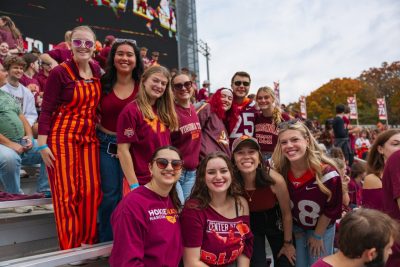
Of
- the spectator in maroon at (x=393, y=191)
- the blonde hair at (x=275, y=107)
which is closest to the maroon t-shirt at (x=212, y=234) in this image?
the spectator in maroon at (x=393, y=191)

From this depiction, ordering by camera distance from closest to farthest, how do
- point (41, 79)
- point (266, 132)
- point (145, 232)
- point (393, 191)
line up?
point (393, 191), point (145, 232), point (266, 132), point (41, 79)

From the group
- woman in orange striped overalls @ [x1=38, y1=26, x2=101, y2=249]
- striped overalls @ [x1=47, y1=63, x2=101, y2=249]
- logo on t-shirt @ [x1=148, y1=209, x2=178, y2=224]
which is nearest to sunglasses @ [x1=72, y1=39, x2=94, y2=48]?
woman in orange striped overalls @ [x1=38, y1=26, x2=101, y2=249]

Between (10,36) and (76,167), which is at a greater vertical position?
(10,36)

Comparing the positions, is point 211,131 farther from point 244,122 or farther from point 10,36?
point 10,36

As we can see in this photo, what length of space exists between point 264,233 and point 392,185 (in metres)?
1.40

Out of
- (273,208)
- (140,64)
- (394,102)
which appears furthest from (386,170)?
(394,102)

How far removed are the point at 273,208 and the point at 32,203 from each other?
2.12 metres

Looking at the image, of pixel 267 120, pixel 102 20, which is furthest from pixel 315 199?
pixel 102 20

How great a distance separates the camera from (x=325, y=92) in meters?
58.4

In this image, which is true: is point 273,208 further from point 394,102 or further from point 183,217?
point 394,102

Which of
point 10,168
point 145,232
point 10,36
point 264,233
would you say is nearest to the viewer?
point 145,232

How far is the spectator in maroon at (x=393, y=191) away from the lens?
2240 mm

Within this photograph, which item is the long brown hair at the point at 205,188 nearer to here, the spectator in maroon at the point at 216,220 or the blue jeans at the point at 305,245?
the spectator in maroon at the point at 216,220

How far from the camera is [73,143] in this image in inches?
121
